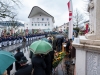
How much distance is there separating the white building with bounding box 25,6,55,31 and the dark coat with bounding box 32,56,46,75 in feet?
194

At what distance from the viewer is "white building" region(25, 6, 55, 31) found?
64.2 meters

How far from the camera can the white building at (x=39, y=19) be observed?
64.2 metres

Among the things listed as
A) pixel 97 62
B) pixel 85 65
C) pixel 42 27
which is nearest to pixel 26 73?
pixel 85 65

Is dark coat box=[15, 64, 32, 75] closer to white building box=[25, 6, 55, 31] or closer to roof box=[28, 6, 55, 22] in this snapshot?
white building box=[25, 6, 55, 31]

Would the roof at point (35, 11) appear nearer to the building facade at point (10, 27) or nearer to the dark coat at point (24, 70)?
the building facade at point (10, 27)

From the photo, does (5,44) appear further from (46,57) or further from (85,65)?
(85,65)

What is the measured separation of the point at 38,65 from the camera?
4605mm

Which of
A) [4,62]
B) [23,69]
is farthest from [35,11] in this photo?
[4,62]

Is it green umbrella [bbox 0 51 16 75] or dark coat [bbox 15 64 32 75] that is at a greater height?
green umbrella [bbox 0 51 16 75]

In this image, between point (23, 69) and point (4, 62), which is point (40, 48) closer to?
point (23, 69)

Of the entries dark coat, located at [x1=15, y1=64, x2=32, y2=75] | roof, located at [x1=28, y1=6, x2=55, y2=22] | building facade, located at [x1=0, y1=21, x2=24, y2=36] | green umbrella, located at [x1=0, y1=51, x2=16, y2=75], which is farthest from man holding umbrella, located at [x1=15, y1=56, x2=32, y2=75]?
roof, located at [x1=28, y1=6, x2=55, y2=22]

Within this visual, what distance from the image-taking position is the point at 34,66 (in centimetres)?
466

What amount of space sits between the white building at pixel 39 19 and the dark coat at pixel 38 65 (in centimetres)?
5901

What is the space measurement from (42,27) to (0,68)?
201 ft
